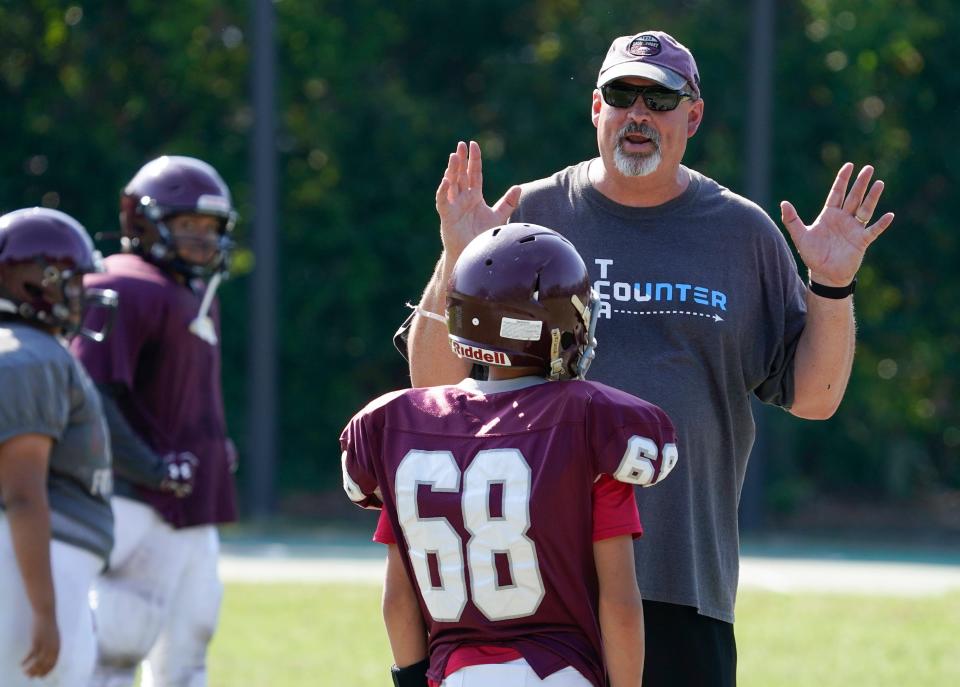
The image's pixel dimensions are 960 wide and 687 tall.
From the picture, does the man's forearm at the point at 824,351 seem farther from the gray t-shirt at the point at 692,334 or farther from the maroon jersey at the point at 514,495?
the maroon jersey at the point at 514,495

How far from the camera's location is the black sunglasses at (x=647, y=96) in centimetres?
409

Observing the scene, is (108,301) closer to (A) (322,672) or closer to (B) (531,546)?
(B) (531,546)

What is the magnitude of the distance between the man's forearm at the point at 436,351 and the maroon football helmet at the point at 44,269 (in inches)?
45.0

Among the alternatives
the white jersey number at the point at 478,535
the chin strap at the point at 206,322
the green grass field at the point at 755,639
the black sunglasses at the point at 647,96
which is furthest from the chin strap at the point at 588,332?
the green grass field at the point at 755,639

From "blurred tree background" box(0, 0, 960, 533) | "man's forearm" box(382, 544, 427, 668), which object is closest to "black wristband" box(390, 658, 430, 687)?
"man's forearm" box(382, 544, 427, 668)

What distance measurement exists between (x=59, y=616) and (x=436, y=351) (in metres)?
1.35

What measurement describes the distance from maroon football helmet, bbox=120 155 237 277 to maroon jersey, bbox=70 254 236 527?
0.08 metres

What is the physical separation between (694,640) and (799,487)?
1176 centimetres

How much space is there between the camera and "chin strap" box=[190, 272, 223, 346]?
245 inches

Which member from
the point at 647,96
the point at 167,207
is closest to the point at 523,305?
the point at 647,96

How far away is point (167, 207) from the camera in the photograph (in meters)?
6.30

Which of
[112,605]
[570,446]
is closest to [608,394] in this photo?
[570,446]

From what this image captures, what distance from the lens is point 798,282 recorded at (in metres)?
4.27

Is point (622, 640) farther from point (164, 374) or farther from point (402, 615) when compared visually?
point (164, 374)
